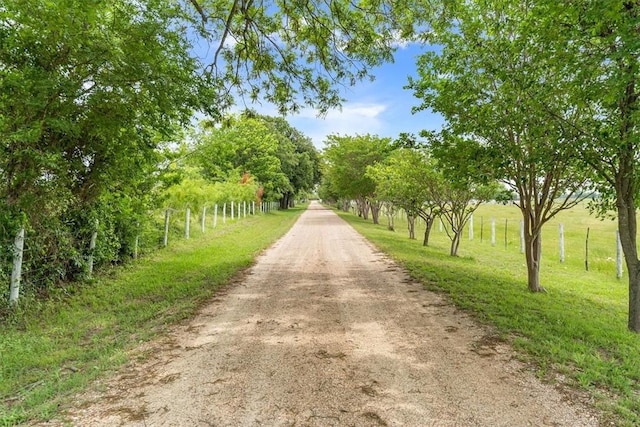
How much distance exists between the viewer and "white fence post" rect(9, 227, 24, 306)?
542cm

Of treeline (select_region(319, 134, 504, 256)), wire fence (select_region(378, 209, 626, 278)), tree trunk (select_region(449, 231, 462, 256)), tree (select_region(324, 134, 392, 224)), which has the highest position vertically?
tree (select_region(324, 134, 392, 224))

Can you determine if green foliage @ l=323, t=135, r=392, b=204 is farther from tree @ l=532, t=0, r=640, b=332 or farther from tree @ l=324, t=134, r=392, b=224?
tree @ l=532, t=0, r=640, b=332

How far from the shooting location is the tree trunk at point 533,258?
805 cm

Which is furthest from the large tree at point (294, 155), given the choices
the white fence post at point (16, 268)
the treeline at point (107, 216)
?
the white fence post at point (16, 268)

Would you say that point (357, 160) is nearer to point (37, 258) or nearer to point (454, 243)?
point (454, 243)

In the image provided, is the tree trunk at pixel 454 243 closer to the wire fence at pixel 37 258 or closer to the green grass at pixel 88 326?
the green grass at pixel 88 326

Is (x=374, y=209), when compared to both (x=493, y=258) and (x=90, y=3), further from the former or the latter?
(x=90, y=3)

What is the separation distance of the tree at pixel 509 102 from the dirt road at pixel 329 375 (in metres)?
2.81

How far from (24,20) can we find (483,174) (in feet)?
24.1

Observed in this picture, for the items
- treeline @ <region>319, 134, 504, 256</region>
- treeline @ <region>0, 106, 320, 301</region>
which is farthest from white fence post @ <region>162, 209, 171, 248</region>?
treeline @ <region>319, 134, 504, 256</region>

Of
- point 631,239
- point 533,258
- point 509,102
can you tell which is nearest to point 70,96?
point 509,102

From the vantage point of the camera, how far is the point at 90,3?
417cm

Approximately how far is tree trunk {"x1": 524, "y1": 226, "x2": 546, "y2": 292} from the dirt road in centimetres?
314

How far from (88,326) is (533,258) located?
8.25 metres
